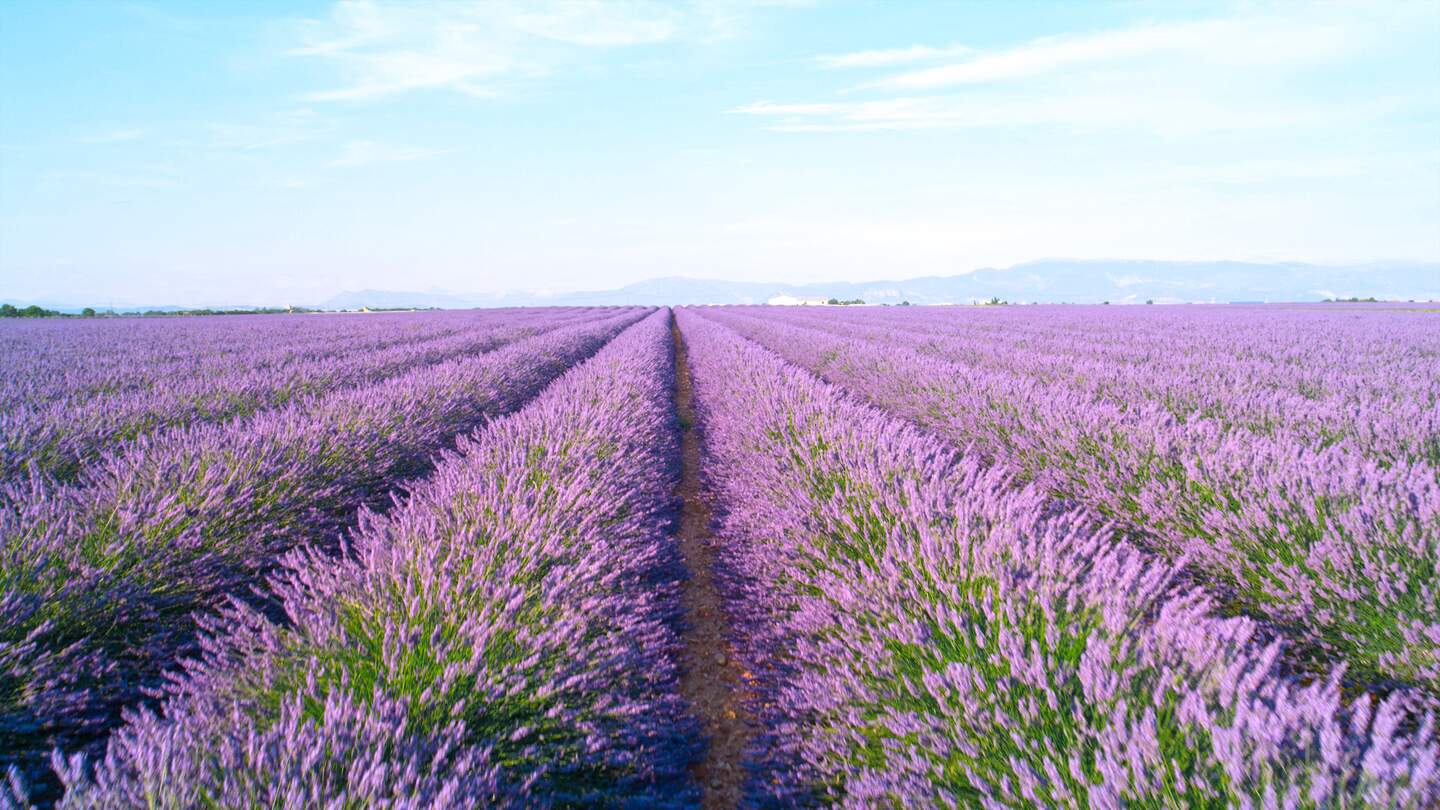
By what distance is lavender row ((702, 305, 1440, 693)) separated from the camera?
2.36 meters

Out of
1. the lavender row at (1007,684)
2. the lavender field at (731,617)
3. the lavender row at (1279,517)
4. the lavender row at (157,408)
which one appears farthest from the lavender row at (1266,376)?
the lavender row at (157,408)

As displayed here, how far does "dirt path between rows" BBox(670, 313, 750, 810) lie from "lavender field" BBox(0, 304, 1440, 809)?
0.06ft

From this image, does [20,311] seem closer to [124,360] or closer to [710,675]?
[124,360]

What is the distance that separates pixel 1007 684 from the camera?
1.58 m

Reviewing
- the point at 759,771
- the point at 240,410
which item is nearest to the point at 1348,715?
the point at 759,771

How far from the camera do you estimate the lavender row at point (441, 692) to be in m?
1.25

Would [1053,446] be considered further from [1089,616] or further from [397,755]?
[397,755]

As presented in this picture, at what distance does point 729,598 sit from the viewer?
3398mm

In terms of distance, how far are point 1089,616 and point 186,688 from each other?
246 centimetres

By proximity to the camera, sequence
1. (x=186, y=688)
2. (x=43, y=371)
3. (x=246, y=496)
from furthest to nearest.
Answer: (x=43, y=371), (x=246, y=496), (x=186, y=688)

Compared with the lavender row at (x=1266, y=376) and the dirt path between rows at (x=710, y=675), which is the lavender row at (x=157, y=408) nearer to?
the dirt path between rows at (x=710, y=675)

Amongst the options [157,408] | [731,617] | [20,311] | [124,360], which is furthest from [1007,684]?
[20,311]

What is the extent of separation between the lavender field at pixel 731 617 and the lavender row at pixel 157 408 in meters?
0.05

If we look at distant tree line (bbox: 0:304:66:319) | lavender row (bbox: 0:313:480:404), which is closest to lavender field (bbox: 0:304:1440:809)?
lavender row (bbox: 0:313:480:404)
